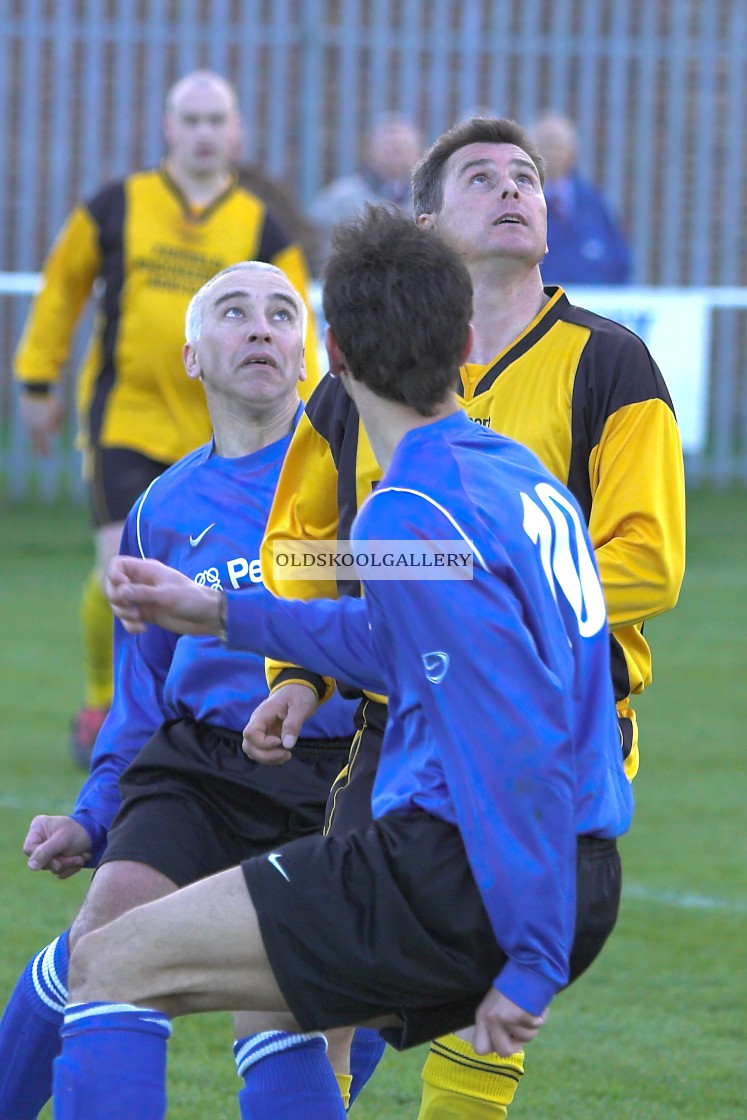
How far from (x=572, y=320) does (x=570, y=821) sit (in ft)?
3.95

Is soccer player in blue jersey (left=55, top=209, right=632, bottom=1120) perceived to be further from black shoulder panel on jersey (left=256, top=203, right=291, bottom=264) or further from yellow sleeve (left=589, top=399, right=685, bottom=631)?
black shoulder panel on jersey (left=256, top=203, right=291, bottom=264)

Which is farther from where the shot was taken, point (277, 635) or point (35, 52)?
point (35, 52)

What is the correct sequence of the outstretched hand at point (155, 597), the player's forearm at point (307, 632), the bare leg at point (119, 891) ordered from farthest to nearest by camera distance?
the bare leg at point (119, 891) < the player's forearm at point (307, 632) < the outstretched hand at point (155, 597)

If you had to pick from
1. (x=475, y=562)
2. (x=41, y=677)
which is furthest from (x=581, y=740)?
(x=41, y=677)

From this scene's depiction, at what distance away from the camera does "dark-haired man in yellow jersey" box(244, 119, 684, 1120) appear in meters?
3.20

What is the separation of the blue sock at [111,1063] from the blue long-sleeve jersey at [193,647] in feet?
2.77

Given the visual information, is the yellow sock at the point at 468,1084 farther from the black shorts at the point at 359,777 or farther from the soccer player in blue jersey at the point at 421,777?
the soccer player in blue jersey at the point at 421,777

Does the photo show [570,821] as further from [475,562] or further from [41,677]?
[41,677]

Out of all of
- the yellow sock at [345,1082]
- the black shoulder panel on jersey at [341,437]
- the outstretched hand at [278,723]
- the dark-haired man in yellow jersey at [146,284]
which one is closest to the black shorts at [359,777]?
the outstretched hand at [278,723]

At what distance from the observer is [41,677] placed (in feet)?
27.1

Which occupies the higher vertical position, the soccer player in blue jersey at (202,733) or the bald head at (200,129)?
the bald head at (200,129)

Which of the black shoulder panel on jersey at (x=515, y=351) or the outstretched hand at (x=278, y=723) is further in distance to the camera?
the black shoulder panel on jersey at (x=515, y=351)

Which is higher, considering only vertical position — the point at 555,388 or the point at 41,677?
the point at 555,388

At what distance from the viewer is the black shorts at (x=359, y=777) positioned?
9.98 feet
